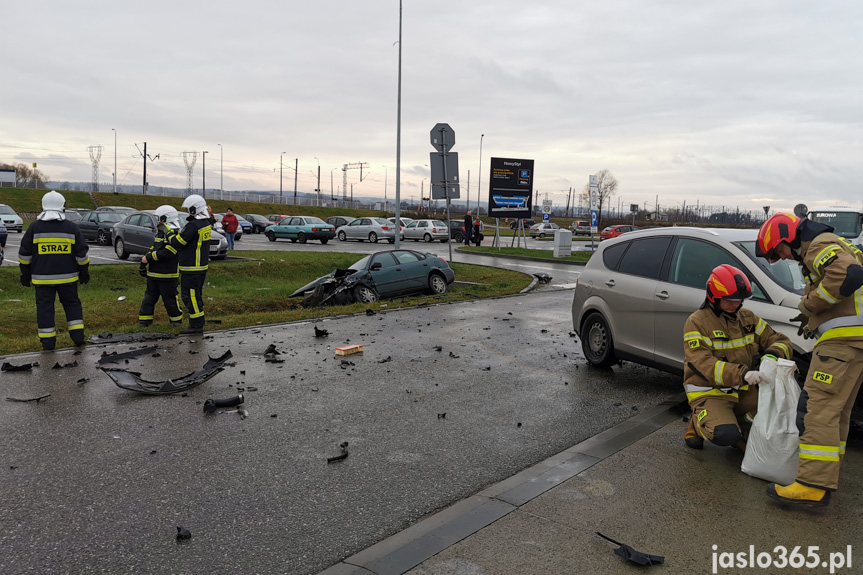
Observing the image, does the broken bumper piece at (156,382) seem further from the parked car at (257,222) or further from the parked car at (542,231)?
the parked car at (542,231)

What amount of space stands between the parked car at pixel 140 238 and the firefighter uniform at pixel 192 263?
10663mm

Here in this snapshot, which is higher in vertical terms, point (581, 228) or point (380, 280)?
point (581, 228)

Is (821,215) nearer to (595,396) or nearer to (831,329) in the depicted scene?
(595,396)

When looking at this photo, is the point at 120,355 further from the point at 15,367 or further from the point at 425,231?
the point at 425,231

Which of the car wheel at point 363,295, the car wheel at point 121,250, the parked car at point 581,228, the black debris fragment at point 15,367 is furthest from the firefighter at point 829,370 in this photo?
the parked car at point 581,228

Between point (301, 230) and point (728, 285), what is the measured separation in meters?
34.2

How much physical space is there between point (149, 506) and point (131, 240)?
19.5 metres

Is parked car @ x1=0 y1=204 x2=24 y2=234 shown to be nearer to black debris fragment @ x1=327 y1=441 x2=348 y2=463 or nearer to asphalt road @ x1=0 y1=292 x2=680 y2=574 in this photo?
asphalt road @ x1=0 y1=292 x2=680 y2=574

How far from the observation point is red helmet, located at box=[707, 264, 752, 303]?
465 centimetres

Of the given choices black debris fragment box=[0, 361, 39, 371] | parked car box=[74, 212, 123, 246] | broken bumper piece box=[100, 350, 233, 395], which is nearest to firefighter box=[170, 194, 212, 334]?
black debris fragment box=[0, 361, 39, 371]

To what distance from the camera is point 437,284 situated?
619 inches

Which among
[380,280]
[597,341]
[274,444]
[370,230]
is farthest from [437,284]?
[370,230]

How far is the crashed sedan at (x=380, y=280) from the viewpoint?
47.4 feet

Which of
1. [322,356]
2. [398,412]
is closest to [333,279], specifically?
[322,356]
